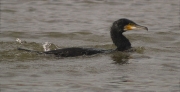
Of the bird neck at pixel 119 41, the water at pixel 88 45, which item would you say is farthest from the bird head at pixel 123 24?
the water at pixel 88 45

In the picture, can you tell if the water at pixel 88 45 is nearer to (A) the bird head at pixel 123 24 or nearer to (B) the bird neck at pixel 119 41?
(B) the bird neck at pixel 119 41

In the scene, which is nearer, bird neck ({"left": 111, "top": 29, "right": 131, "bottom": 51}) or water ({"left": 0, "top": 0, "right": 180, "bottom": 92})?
water ({"left": 0, "top": 0, "right": 180, "bottom": 92})

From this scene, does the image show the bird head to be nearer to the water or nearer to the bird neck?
the bird neck

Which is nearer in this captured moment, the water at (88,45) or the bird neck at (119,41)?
the water at (88,45)

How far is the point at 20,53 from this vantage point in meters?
14.5

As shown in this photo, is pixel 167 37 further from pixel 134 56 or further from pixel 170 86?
pixel 170 86

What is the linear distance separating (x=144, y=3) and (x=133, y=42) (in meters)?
6.10

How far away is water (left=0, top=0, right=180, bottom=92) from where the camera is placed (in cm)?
1174

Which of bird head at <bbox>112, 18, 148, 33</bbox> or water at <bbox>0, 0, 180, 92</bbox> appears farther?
bird head at <bbox>112, 18, 148, 33</bbox>

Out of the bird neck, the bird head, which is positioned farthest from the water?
the bird head

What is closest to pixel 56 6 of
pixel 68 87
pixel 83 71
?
pixel 83 71

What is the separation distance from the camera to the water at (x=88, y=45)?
11.7 m

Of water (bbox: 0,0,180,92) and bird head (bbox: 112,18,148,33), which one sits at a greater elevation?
bird head (bbox: 112,18,148,33)

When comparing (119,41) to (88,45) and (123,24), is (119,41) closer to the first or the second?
(123,24)
